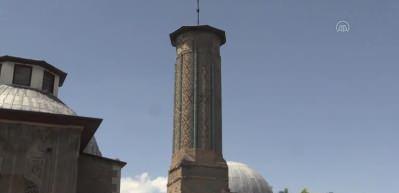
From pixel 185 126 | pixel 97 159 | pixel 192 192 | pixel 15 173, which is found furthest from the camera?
pixel 185 126

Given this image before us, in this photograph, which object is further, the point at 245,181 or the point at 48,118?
the point at 245,181

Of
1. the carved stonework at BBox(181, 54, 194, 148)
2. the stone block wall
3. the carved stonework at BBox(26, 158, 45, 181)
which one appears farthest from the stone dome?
the carved stonework at BBox(181, 54, 194, 148)

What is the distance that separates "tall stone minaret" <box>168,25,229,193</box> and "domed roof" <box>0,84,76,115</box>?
8.19m

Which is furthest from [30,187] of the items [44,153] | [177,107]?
[177,107]

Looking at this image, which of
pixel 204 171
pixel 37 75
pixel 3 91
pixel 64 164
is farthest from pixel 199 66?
pixel 64 164

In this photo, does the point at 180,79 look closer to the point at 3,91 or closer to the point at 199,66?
the point at 199,66

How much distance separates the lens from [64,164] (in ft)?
45.1

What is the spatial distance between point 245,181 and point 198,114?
62.0 ft

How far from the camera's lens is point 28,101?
656 inches

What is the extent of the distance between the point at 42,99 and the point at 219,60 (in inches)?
471

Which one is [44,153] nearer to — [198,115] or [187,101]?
[198,115]

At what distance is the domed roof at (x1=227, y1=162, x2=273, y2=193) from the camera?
41281mm

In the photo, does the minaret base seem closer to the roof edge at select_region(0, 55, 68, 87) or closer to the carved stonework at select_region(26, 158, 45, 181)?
the roof edge at select_region(0, 55, 68, 87)

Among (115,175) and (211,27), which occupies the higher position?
(211,27)
